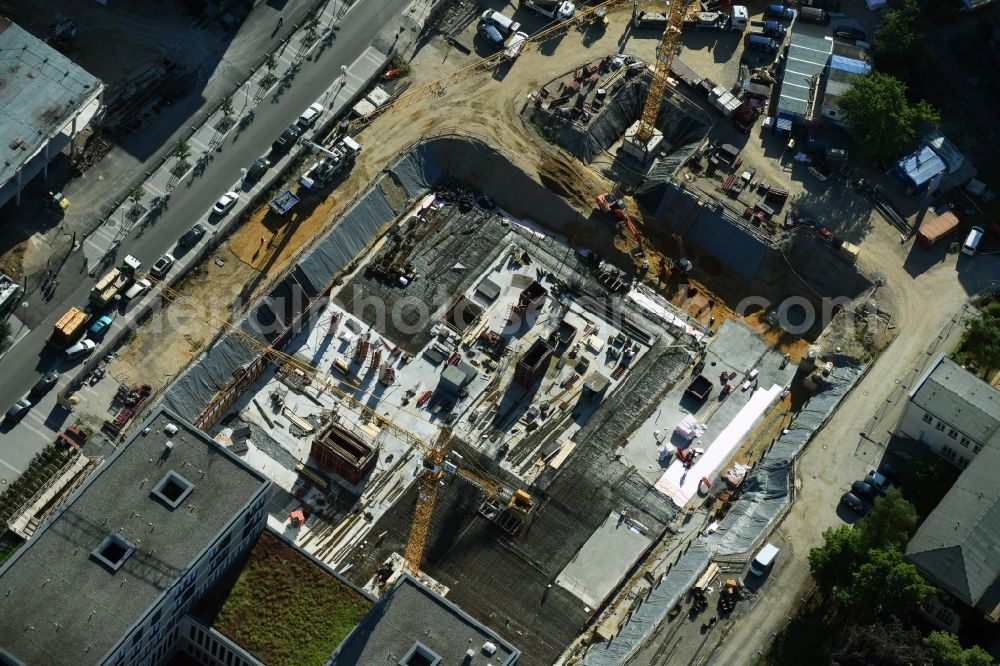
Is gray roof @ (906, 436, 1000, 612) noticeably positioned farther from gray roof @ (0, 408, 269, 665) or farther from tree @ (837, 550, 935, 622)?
gray roof @ (0, 408, 269, 665)

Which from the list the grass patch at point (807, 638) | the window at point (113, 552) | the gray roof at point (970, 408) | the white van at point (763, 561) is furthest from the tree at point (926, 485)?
the window at point (113, 552)

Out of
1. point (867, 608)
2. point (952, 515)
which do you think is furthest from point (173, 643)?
point (952, 515)

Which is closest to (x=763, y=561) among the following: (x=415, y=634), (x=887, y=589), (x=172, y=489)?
(x=887, y=589)

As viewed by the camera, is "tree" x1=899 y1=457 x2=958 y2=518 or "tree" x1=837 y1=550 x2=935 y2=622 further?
"tree" x1=899 y1=457 x2=958 y2=518

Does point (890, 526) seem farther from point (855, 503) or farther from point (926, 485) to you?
point (926, 485)


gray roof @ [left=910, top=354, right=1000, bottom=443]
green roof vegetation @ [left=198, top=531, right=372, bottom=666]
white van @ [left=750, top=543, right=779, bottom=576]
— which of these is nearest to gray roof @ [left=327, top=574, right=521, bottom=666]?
green roof vegetation @ [left=198, top=531, right=372, bottom=666]

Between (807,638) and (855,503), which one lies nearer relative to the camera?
(807,638)
